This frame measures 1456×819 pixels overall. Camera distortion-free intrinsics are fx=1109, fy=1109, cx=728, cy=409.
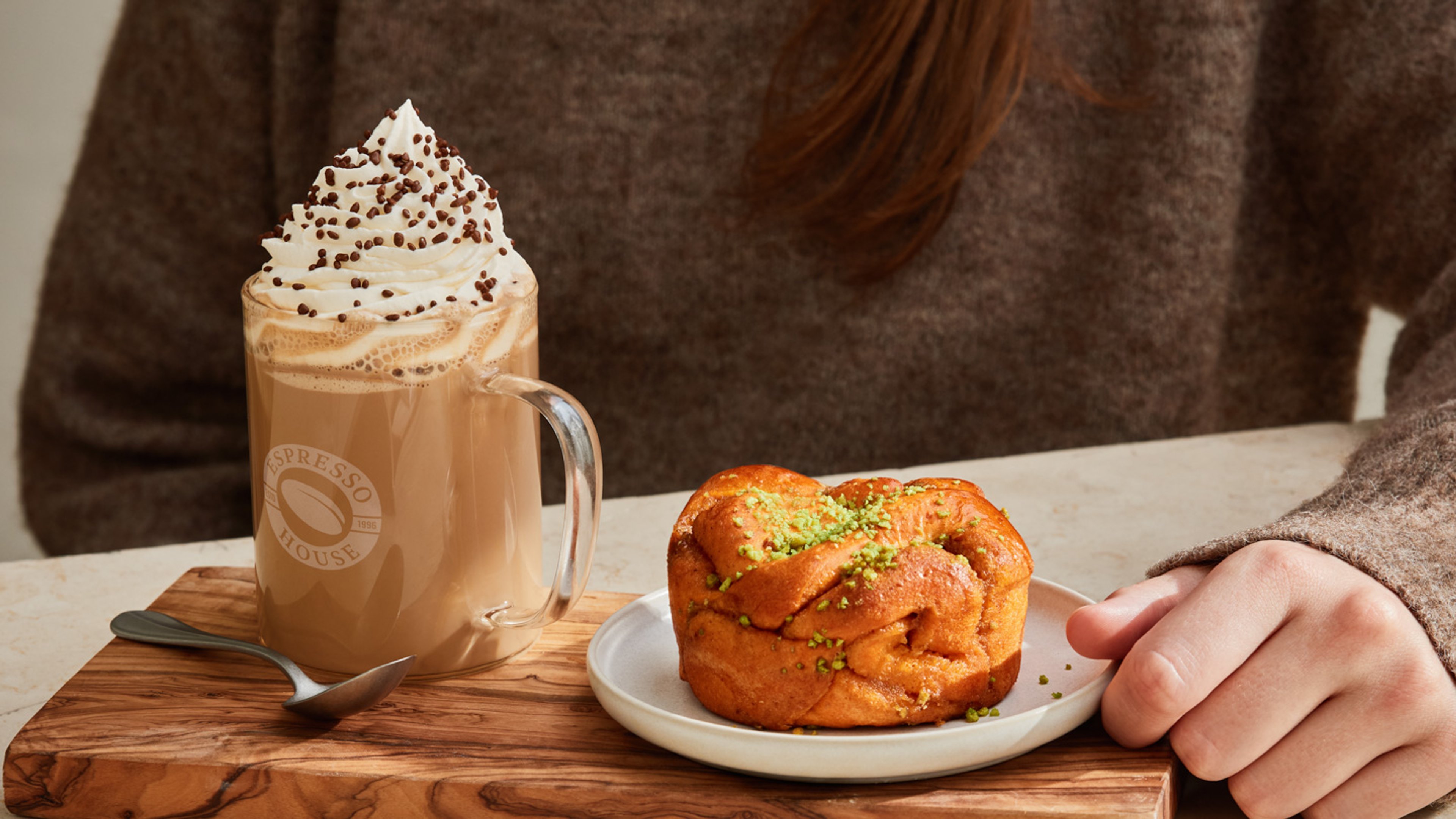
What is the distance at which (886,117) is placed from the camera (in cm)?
138

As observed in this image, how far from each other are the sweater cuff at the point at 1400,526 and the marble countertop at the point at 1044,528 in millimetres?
196

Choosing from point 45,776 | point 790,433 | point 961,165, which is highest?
point 961,165

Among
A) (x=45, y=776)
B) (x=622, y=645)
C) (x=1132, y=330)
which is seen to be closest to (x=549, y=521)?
(x=622, y=645)

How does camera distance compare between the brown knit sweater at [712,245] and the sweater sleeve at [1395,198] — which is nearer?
the sweater sleeve at [1395,198]

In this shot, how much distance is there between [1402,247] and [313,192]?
1.24 meters

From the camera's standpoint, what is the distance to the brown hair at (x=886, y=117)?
129cm

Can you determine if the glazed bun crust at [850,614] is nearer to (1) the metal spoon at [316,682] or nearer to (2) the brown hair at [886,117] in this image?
(1) the metal spoon at [316,682]

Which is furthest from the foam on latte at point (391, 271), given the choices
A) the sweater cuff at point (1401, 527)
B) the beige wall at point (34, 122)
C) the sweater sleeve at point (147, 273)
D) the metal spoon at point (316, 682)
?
the beige wall at point (34, 122)

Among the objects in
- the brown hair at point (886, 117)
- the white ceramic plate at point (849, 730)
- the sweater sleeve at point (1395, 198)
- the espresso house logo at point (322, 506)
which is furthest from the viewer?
the brown hair at point (886, 117)

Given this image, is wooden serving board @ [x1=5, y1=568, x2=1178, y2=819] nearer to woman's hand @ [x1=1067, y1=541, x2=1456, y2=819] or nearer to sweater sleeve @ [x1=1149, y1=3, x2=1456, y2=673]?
woman's hand @ [x1=1067, y1=541, x2=1456, y2=819]

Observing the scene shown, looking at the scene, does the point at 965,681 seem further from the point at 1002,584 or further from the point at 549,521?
the point at 549,521

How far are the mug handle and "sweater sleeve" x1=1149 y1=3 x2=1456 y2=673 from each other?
432 millimetres

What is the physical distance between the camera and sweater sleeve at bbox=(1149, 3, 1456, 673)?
29.6 inches

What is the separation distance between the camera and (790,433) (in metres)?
1.52
